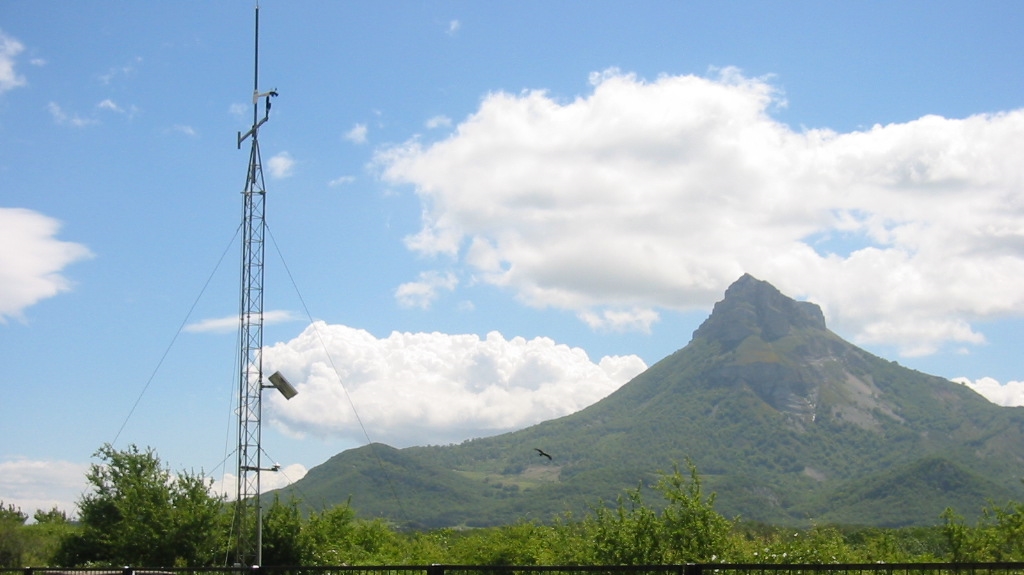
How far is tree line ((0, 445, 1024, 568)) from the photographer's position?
2706 cm

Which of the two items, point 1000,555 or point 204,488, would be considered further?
point 204,488

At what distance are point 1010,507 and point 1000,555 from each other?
3000mm

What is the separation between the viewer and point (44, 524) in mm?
65500

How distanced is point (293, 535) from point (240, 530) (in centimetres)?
805

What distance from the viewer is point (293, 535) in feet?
152

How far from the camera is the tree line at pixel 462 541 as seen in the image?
1065 inches

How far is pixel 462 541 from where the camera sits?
50.4 metres

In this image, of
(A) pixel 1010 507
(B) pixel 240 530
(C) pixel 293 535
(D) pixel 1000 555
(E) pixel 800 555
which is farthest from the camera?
(C) pixel 293 535

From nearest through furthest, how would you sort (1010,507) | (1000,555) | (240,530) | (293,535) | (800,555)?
(800,555)
(1000,555)
(1010,507)
(240,530)
(293,535)

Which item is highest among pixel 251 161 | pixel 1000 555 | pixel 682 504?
pixel 251 161

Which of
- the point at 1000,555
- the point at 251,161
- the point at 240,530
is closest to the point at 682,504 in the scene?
the point at 1000,555

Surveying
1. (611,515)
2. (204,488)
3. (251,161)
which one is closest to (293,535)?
(204,488)

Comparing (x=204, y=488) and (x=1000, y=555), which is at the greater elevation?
(x=204, y=488)

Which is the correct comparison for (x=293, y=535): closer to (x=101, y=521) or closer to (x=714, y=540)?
(x=101, y=521)
